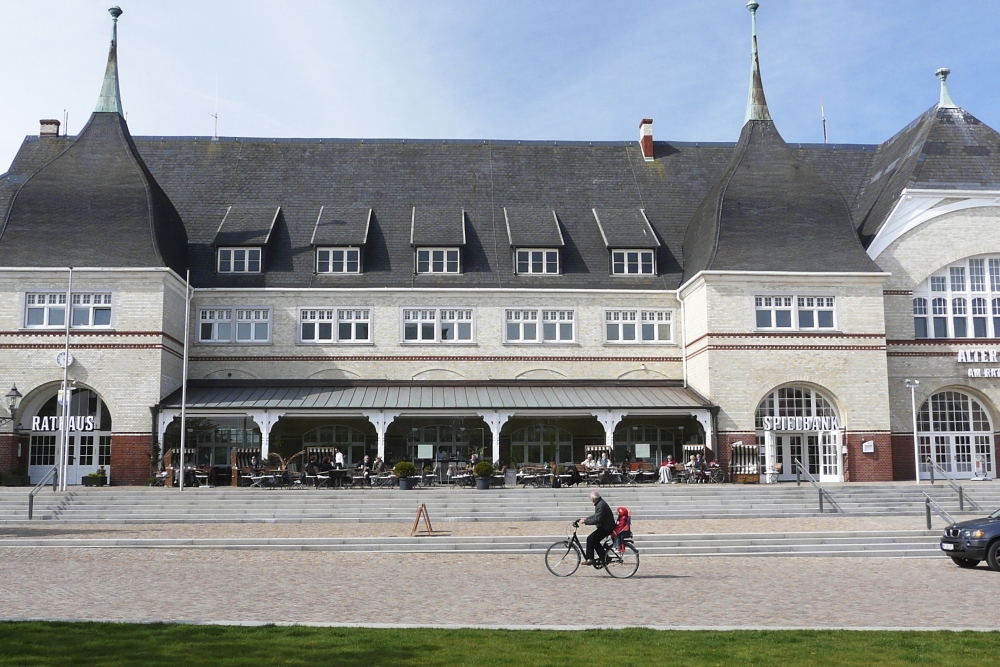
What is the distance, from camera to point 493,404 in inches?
1344

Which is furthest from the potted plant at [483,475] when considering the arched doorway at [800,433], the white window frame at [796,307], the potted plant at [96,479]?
the potted plant at [96,479]

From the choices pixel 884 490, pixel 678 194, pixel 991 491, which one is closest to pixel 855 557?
pixel 884 490

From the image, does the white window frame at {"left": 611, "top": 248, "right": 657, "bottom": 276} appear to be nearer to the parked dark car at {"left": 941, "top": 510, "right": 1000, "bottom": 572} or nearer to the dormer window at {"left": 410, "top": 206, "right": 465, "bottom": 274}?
the dormer window at {"left": 410, "top": 206, "right": 465, "bottom": 274}

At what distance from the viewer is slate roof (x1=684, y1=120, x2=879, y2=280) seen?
A: 3591cm

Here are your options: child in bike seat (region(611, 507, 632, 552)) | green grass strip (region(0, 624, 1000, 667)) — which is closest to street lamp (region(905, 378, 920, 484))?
child in bike seat (region(611, 507, 632, 552))

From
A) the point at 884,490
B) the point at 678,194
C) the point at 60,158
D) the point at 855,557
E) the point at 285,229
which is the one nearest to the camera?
the point at 855,557

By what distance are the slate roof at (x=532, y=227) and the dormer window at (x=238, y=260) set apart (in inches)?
396

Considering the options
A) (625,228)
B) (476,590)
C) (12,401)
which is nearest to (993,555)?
(476,590)

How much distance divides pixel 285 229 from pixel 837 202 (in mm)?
21673

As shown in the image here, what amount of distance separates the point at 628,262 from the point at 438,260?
7.52 metres

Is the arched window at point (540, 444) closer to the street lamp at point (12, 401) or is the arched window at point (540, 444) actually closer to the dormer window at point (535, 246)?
the dormer window at point (535, 246)

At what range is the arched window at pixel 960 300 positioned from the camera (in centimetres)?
3716

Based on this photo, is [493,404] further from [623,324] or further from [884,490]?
[884,490]

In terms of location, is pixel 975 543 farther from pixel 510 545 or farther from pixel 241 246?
pixel 241 246
